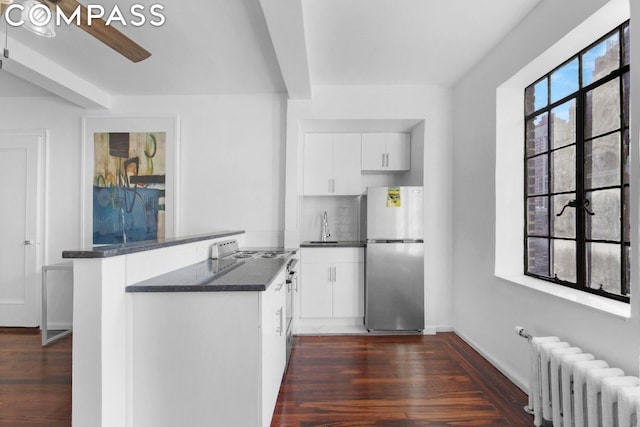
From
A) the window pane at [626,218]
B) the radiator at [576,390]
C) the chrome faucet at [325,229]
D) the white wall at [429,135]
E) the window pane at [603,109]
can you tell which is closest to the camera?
the radiator at [576,390]

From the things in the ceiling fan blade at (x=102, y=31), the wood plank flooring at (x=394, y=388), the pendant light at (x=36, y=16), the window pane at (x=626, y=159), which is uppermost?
the ceiling fan blade at (x=102, y=31)

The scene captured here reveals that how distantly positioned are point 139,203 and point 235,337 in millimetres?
2816

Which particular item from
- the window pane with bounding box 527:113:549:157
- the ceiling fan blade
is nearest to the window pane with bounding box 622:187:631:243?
the window pane with bounding box 527:113:549:157

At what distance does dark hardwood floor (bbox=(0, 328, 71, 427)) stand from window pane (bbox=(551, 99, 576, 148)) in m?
3.77

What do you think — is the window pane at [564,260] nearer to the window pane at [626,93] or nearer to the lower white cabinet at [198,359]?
the window pane at [626,93]

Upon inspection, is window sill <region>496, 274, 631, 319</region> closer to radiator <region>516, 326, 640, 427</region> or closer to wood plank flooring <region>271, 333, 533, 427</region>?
radiator <region>516, 326, 640, 427</region>

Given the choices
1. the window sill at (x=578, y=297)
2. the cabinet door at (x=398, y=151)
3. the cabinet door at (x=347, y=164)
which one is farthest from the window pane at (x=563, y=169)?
the cabinet door at (x=347, y=164)

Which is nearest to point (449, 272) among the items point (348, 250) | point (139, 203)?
point (348, 250)

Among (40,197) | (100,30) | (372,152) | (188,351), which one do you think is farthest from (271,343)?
(40,197)

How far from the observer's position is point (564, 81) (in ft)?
7.81

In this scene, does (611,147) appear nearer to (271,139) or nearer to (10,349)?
(271,139)

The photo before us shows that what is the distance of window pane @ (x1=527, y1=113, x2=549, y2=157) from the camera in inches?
102

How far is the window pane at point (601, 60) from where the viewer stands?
6.47 ft

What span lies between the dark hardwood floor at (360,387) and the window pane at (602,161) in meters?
1.54
